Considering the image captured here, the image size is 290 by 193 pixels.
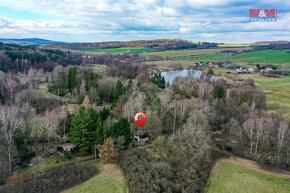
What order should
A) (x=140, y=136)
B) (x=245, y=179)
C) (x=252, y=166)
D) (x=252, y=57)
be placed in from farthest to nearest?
(x=252, y=57) → (x=140, y=136) → (x=252, y=166) → (x=245, y=179)

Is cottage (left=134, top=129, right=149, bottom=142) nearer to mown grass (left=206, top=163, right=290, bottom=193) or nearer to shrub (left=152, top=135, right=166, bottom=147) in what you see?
shrub (left=152, top=135, right=166, bottom=147)

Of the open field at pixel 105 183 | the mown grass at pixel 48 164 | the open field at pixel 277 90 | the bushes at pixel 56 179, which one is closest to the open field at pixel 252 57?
the open field at pixel 277 90

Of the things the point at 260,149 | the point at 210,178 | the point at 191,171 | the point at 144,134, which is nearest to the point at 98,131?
the point at 144,134

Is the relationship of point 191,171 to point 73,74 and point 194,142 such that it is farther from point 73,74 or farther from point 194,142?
point 73,74

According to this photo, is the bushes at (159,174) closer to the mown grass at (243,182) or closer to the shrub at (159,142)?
the mown grass at (243,182)

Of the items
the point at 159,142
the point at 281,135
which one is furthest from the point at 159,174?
the point at 281,135

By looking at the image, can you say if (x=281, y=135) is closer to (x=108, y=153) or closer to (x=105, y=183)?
(x=108, y=153)

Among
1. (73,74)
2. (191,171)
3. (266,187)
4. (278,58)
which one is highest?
(278,58)
